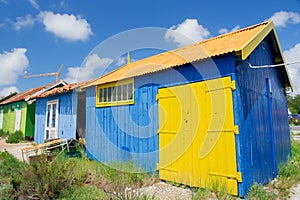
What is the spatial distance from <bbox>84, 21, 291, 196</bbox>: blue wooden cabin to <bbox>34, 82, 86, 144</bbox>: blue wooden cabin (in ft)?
9.80

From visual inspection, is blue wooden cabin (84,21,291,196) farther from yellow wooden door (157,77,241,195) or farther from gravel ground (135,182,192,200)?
gravel ground (135,182,192,200)

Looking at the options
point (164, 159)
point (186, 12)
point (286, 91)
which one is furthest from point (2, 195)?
point (286, 91)

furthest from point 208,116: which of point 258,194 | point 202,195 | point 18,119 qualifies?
point 18,119

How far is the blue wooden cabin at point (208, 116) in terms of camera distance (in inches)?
176

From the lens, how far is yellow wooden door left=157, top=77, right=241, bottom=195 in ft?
14.6

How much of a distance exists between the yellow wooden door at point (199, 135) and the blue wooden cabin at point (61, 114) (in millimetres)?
5520

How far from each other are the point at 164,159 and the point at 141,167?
0.95 m

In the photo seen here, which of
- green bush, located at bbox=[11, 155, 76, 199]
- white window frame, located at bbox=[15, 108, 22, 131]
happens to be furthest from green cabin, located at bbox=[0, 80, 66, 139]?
green bush, located at bbox=[11, 155, 76, 199]

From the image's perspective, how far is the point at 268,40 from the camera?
668 centimetres

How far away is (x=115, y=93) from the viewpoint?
7.39 meters

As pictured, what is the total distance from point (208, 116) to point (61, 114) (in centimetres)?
846

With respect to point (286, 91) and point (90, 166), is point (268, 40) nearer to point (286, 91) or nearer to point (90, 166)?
point (286, 91)

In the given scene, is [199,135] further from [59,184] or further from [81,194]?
[59,184]

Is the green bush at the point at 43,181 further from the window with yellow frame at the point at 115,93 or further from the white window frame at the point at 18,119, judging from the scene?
the white window frame at the point at 18,119
